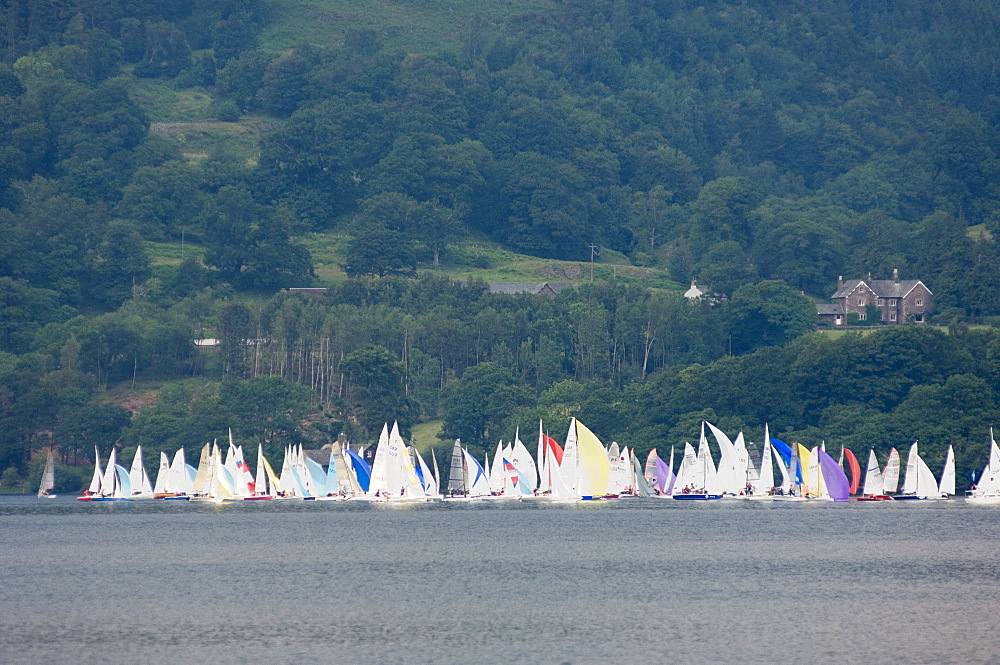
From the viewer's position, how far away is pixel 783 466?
140 metres

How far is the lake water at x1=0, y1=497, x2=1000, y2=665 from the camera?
234 feet

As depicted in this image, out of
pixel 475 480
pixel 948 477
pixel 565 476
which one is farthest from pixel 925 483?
pixel 475 480

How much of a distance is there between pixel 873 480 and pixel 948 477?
6280 millimetres

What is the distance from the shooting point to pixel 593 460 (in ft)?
449

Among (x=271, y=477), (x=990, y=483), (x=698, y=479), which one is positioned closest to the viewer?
(x=990, y=483)

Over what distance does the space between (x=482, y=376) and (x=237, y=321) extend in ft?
124

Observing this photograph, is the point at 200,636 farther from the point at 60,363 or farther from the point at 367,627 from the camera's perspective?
the point at 60,363

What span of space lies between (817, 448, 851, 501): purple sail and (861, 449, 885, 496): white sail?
1.78m

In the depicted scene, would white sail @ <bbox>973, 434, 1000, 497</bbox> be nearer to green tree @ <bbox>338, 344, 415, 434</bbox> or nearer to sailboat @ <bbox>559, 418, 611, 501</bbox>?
sailboat @ <bbox>559, 418, 611, 501</bbox>

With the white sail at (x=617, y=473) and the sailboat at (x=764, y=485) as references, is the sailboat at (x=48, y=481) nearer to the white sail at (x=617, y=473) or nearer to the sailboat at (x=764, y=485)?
the white sail at (x=617, y=473)

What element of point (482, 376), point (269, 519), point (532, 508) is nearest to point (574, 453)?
point (532, 508)

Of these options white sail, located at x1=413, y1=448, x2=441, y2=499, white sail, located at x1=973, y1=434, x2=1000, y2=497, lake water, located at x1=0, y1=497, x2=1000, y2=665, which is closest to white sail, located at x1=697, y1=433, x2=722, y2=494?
lake water, located at x1=0, y1=497, x2=1000, y2=665

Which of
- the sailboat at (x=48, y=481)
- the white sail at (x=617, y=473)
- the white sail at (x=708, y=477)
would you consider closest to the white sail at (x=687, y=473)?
the white sail at (x=708, y=477)

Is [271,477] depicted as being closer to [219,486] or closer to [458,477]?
[219,486]
